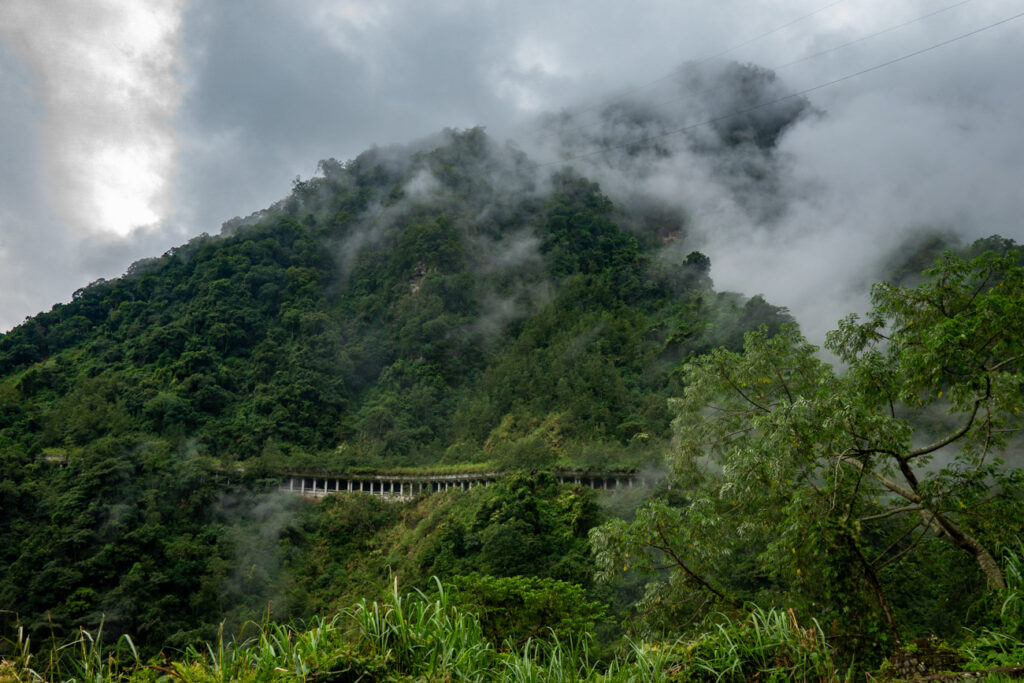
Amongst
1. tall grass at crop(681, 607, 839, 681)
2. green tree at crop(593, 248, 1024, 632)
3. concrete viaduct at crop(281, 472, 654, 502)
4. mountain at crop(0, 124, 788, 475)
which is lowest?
concrete viaduct at crop(281, 472, 654, 502)

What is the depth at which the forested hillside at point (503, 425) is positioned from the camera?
6.24m

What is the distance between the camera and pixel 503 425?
100 ft

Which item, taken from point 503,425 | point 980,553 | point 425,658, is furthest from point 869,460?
point 503,425

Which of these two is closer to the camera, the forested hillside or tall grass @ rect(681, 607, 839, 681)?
tall grass @ rect(681, 607, 839, 681)

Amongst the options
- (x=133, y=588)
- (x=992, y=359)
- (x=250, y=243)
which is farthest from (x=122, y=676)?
(x=250, y=243)

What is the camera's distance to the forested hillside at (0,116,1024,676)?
624 cm

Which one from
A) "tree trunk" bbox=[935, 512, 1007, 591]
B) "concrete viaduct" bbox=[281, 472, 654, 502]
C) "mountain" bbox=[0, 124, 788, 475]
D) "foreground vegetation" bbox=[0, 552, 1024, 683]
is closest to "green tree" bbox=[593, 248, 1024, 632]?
"tree trunk" bbox=[935, 512, 1007, 591]

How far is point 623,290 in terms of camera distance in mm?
41250

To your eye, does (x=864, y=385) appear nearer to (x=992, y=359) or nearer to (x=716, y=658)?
(x=992, y=359)

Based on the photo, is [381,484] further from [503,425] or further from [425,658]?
[425,658]

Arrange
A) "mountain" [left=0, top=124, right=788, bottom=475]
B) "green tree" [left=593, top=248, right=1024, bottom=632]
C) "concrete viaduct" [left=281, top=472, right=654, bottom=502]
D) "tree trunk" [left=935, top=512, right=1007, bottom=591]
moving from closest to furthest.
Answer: "tree trunk" [left=935, top=512, right=1007, bottom=591], "green tree" [left=593, top=248, right=1024, bottom=632], "concrete viaduct" [left=281, top=472, right=654, bottom=502], "mountain" [left=0, top=124, right=788, bottom=475]

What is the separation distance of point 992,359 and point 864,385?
1326 millimetres

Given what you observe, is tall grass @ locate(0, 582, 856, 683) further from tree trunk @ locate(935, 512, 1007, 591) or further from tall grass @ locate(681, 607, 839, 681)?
tree trunk @ locate(935, 512, 1007, 591)

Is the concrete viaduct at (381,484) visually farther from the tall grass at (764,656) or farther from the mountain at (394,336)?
the tall grass at (764,656)
